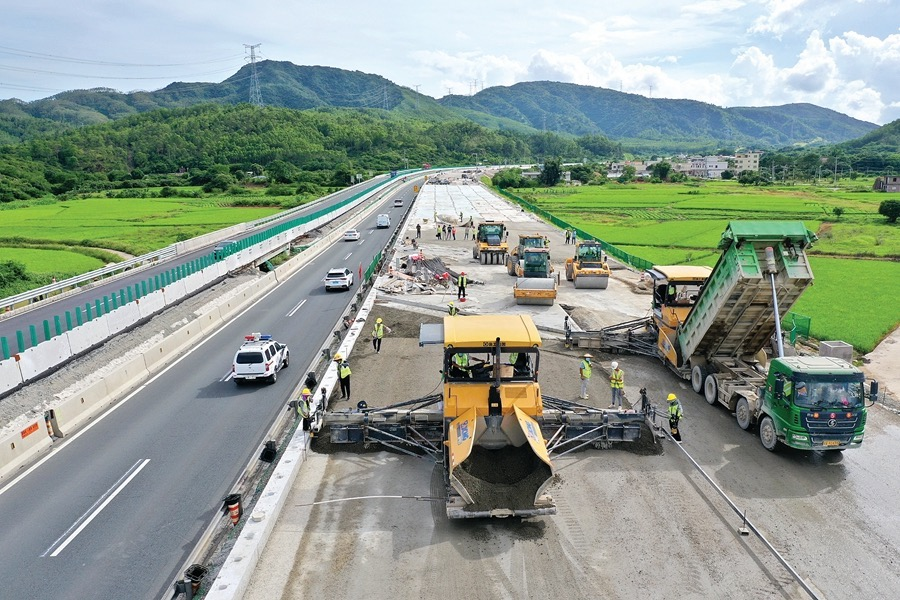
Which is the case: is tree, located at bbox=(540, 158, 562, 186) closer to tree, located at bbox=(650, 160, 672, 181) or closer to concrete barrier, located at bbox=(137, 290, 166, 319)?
tree, located at bbox=(650, 160, 672, 181)

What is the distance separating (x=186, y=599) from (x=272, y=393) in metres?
10.2

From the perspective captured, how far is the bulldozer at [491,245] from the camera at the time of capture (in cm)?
4269

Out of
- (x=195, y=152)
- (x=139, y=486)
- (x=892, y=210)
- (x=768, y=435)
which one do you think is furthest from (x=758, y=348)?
(x=195, y=152)

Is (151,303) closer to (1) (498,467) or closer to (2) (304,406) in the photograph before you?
(2) (304,406)

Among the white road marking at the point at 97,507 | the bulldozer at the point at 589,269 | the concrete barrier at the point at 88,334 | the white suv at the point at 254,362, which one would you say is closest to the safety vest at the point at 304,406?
the white road marking at the point at 97,507

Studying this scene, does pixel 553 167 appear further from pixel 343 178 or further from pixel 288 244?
pixel 288 244

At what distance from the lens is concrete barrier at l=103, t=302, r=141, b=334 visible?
24255 mm

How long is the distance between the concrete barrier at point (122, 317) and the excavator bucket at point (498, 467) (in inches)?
714

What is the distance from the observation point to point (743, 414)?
50.5 feet

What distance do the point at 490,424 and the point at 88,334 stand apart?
17.9 metres

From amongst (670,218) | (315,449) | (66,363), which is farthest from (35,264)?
(670,218)

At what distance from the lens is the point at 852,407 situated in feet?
42.9

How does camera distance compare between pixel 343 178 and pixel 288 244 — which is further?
pixel 343 178

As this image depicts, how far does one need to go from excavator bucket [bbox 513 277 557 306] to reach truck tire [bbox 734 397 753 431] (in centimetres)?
1464
